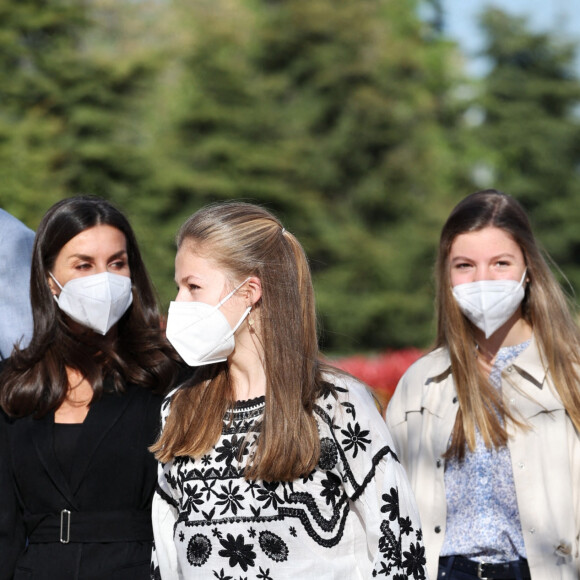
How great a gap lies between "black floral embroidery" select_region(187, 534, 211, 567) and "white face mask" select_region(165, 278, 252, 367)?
1.84 feet

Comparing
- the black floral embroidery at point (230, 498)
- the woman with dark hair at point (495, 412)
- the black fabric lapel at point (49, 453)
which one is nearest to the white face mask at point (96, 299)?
the black fabric lapel at point (49, 453)

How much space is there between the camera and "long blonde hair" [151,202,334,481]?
2908 millimetres

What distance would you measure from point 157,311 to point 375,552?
152 centimetres

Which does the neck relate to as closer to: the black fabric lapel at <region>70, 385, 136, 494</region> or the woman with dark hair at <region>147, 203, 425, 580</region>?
the woman with dark hair at <region>147, 203, 425, 580</region>

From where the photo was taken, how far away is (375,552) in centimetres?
279

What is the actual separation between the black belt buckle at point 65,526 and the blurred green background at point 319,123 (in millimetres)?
14734

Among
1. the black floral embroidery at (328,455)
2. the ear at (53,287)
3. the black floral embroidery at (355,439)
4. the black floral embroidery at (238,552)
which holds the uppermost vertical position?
the ear at (53,287)

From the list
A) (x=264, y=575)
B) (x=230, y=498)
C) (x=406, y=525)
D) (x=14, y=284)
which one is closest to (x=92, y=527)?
(x=230, y=498)

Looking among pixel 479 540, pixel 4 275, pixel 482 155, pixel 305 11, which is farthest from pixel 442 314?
pixel 482 155

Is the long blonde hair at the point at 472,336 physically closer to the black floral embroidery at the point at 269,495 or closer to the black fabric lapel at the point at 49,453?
the black floral embroidery at the point at 269,495

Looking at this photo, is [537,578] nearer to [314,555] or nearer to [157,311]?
[314,555]

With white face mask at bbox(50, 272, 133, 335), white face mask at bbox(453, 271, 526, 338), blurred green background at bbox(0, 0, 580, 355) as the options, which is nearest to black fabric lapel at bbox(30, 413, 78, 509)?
white face mask at bbox(50, 272, 133, 335)

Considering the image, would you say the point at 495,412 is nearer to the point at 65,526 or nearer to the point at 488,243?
the point at 488,243

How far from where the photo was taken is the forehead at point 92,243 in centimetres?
367
